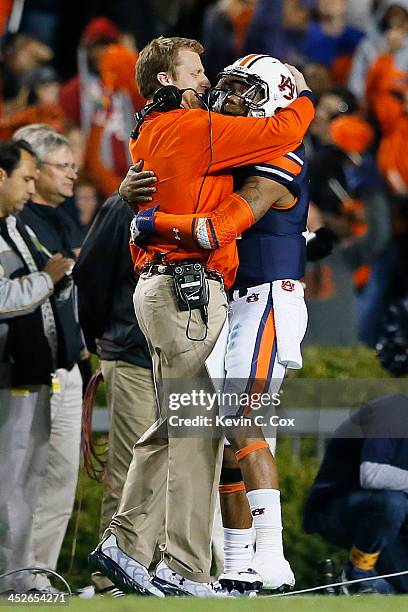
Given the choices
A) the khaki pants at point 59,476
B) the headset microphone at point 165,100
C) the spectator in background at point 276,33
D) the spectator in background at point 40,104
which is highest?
the spectator in background at point 276,33

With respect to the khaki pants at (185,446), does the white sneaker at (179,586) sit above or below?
below

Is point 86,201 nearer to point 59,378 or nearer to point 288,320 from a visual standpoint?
point 59,378

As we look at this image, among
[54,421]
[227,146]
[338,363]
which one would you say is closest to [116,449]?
[54,421]

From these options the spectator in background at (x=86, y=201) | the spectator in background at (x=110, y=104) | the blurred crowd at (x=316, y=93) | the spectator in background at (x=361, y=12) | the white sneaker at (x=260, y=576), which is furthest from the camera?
the spectator in background at (x=361, y=12)

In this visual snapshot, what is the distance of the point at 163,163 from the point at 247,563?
1608 mm

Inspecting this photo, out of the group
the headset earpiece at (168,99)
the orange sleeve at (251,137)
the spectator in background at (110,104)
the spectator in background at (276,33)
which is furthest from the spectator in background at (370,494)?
the spectator in background at (276,33)

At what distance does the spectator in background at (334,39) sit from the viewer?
39.7 feet

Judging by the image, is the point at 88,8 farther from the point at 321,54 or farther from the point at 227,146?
the point at 227,146

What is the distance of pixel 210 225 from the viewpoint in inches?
223

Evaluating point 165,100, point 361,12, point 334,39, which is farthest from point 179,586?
point 361,12

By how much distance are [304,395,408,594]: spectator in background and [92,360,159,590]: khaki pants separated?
0.91 metres

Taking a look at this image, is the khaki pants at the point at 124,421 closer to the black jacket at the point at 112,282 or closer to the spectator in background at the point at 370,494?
the black jacket at the point at 112,282

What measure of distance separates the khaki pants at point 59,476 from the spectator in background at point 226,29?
488 cm

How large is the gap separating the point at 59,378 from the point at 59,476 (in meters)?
0.48
